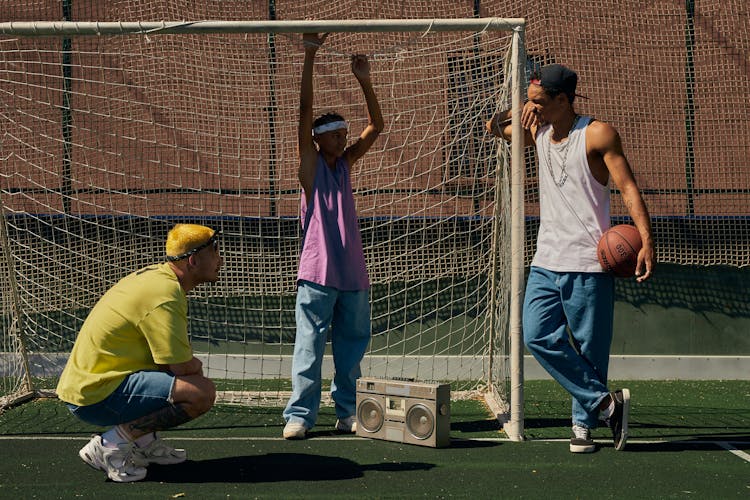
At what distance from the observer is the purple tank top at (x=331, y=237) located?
616 cm

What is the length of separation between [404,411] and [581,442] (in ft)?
3.37

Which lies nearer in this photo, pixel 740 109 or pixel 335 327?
pixel 335 327

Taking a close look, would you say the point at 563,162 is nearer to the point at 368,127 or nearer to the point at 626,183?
the point at 626,183

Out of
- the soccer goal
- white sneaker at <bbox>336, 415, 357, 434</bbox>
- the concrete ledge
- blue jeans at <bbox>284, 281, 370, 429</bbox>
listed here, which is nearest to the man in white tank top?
blue jeans at <bbox>284, 281, 370, 429</bbox>

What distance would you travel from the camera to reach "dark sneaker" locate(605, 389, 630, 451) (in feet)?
18.3

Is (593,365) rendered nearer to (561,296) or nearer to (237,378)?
(561,296)

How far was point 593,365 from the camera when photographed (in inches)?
223

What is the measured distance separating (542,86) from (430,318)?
3660 millimetres

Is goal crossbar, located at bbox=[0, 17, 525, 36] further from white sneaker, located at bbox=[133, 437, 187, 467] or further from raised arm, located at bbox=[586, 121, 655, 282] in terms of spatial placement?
white sneaker, located at bbox=[133, 437, 187, 467]

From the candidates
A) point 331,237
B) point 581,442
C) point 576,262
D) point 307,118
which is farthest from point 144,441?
point 576,262

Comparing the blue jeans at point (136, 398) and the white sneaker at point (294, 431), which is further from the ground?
the blue jeans at point (136, 398)

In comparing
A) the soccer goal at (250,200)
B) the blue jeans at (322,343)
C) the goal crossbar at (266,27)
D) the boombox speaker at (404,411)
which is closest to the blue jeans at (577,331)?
the boombox speaker at (404,411)

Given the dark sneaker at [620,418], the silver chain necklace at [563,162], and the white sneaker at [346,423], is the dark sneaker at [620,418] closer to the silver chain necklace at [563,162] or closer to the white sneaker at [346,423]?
the silver chain necklace at [563,162]

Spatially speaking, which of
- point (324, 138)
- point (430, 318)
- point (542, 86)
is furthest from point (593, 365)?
point (430, 318)
